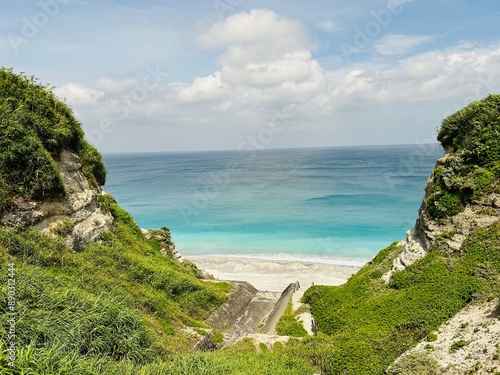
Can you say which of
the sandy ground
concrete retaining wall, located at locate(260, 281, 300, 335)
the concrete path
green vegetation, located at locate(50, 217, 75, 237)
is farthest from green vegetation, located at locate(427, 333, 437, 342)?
the sandy ground

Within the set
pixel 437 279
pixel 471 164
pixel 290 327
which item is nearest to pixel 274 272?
pixel 290 327

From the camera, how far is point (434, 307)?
1187cm

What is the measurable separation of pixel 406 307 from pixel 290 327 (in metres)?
5.19

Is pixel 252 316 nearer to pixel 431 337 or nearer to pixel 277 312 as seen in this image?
pixel 277 312

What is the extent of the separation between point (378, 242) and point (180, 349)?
4039cm

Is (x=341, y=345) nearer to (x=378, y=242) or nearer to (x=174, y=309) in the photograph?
(x=174, y=309)

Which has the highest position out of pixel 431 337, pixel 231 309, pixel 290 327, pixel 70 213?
pixel 70 213

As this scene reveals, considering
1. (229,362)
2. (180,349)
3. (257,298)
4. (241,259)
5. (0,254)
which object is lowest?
(241,259)

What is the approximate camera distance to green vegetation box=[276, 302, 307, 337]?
584 inches

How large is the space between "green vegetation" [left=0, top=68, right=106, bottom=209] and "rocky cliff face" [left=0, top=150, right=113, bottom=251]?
41 cm

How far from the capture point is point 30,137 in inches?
543

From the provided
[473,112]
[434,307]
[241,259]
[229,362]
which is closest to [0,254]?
[229,362]

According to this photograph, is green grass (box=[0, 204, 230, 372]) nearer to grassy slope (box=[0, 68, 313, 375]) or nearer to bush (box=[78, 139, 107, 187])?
grassy slope (box=[0, 68, 313, 375])

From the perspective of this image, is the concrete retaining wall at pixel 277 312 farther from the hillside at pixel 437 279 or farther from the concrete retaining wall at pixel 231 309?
the concrete retaining wall at pixel 231 309
